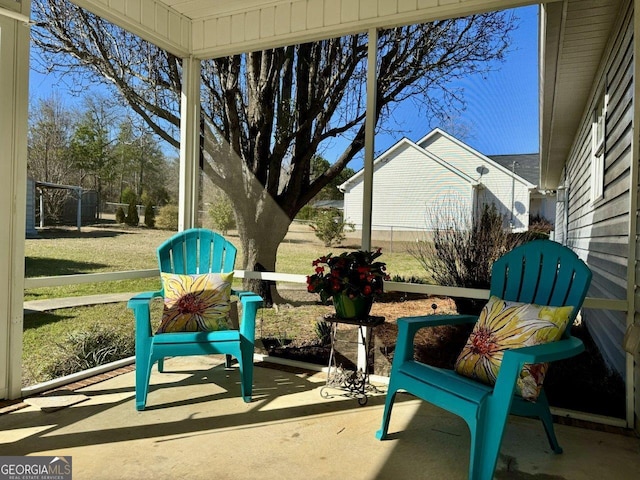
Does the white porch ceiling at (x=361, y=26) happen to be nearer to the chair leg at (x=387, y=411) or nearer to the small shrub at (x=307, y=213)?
the small shrub at (x=307, y=213)

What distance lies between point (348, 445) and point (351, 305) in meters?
0.88

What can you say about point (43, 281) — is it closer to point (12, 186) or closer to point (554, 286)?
point (12, 186)

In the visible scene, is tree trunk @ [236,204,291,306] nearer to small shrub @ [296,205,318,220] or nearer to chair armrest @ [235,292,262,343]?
small shrub @ [296,205,318,220]

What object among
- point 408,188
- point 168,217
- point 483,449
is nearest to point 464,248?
point 408,188

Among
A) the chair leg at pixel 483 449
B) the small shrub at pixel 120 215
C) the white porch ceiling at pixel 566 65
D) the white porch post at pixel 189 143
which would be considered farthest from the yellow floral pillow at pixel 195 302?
the white porch ceiling at pixel 566 65

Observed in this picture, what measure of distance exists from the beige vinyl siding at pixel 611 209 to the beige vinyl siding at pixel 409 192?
742 mm

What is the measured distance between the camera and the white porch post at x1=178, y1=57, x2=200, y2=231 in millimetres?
3957

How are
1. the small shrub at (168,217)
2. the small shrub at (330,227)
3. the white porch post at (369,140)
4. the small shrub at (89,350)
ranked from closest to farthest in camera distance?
the small shrub at (89,350) < the white porch post at (369,140) < the small shrub at (330,227) < the small shrub at (168,217)

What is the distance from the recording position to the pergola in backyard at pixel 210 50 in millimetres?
2631

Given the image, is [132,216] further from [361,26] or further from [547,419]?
[547,419]

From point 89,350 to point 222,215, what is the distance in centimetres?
142

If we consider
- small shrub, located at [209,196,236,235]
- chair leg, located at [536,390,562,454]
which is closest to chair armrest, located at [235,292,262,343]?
small shrub, located at [209,196,236,235]

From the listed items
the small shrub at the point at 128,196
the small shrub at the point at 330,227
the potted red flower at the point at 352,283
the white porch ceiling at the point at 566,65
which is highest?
the white porch ceiling at the point at 566,65

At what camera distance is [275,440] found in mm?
2307
